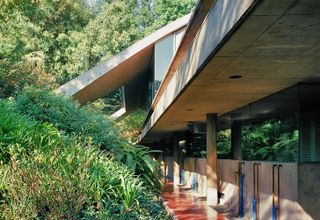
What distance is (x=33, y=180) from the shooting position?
16.0ft

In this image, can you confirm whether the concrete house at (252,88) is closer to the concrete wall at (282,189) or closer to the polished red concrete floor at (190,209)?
the concrete wall at (282,189)

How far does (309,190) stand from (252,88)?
221cm

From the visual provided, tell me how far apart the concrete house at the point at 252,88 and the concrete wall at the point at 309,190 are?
0.02 metres

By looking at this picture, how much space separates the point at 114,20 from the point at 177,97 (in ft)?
91.6

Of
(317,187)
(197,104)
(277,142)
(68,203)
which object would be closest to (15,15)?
(197,104)

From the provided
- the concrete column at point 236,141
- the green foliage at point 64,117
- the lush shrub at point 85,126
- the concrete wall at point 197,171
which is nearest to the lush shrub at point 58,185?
the lush shrub at point 85,126

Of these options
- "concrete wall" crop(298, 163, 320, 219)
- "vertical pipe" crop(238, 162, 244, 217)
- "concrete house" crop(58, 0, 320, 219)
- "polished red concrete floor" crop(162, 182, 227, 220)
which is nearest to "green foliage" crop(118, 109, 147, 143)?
"concrete house" crop(58, 0, 320, 219)

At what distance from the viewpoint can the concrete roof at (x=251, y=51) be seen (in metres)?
4.35

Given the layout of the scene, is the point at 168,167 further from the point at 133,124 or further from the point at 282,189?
the point at 282,189

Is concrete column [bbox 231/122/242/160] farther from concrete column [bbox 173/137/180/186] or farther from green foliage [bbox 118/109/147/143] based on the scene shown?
green foliage [bbox 118/109/147/143]

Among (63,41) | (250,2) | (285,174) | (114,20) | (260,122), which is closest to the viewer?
(250,2)

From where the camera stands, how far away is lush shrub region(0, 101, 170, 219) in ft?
15.9

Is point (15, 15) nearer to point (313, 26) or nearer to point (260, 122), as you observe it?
point (260, 122)

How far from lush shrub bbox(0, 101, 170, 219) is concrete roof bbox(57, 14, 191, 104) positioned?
1025 cm
